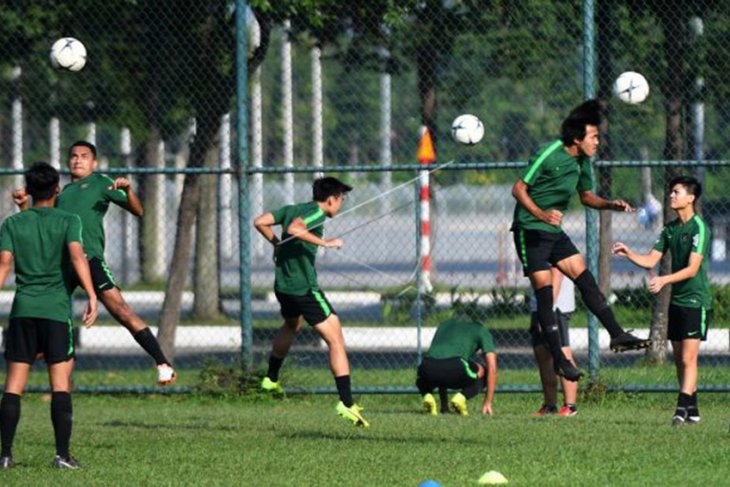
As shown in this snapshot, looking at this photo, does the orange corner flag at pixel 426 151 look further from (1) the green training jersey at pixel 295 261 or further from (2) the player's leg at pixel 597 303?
(2) the player's leg at pixel 597 303

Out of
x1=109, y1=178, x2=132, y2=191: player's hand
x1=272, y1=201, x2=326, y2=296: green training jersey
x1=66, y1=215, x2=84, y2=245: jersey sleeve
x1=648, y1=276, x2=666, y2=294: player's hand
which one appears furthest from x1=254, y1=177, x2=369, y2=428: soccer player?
x1=66, y1=215, x2=84, y2=245: jersey sleeve

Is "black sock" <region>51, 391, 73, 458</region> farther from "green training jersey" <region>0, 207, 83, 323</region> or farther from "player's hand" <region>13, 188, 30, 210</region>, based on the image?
"player's hand" <region>13, 188, 30, 210</region>

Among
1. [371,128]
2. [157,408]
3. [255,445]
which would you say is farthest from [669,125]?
[371,128]

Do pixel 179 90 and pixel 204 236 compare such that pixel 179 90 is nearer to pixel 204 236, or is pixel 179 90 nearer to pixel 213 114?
pixel 213 114

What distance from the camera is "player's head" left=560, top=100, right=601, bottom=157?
1112cm

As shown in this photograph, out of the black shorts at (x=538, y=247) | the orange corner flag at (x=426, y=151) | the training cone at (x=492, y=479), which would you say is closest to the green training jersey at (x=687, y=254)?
the black shorts at (x=538, y=247)

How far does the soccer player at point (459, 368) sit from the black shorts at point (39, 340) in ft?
14.0

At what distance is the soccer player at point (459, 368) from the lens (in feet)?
44.5

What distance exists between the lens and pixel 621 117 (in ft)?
67.2

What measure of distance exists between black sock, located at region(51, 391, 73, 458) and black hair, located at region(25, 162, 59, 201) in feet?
4.05

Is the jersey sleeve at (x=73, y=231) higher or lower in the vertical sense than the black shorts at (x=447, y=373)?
higher

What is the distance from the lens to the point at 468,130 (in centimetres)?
1427

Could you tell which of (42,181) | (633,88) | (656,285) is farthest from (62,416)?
(633,88)

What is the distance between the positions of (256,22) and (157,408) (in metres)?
4.66
